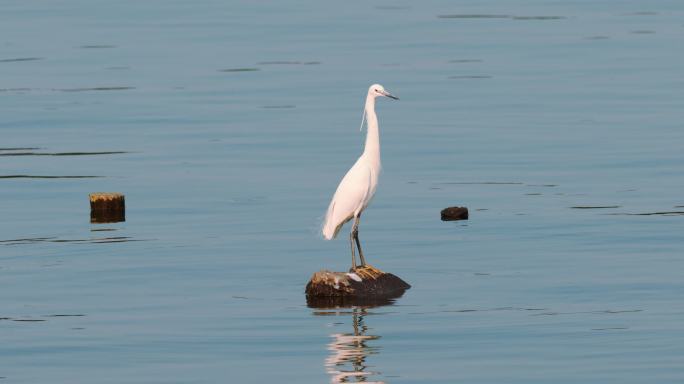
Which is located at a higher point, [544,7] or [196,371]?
[544,7]

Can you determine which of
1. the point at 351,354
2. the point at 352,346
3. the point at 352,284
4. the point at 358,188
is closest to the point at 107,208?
the point at 358,188

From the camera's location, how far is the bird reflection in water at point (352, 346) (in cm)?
2184

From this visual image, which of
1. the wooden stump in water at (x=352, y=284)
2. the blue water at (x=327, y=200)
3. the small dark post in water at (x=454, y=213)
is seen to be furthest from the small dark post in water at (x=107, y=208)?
the wooden stump in water at (x=352, y=284)

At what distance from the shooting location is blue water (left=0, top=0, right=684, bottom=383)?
75.7 ft

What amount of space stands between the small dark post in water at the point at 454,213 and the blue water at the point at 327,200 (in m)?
0.44

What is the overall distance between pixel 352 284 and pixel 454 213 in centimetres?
764

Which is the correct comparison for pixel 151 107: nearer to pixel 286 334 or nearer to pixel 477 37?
pixel 477 37

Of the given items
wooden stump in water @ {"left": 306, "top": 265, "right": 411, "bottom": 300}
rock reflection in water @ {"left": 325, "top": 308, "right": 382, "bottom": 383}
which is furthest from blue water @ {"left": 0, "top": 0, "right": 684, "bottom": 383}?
wooden stump in water @ {"left": 306, "top": 265, "right": 411, "bottom": 300}

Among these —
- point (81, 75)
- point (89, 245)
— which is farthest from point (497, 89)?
point (89, 245)

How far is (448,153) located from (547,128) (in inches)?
184

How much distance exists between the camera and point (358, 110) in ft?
160

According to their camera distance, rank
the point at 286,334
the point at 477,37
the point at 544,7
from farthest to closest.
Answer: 1. the point at 544,7
2. the point at 477,37
3. the point at 286,334

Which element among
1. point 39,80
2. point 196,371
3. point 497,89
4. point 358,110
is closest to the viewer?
point 196,371

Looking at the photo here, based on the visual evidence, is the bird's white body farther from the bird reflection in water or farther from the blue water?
the bird reflection in water
